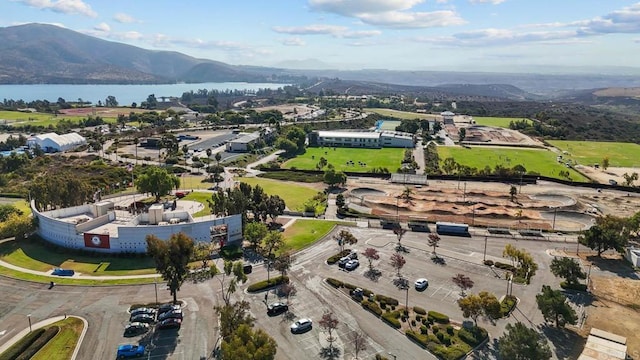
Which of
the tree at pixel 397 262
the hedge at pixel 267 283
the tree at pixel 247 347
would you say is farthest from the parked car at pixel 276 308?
the tree at pixel 397 262

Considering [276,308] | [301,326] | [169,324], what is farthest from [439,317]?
[169,324]

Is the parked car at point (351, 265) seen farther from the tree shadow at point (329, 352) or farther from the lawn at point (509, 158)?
the lawn at point (509, 158)

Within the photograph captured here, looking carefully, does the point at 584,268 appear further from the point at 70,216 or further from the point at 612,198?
the point at 70,216

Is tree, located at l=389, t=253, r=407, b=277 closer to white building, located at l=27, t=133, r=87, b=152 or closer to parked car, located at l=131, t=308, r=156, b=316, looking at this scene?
parked car, located at l=131, t=308, r=156, b=316

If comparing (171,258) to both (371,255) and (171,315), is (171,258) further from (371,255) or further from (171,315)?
(371,255)

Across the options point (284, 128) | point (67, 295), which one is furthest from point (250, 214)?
point (284, 128)

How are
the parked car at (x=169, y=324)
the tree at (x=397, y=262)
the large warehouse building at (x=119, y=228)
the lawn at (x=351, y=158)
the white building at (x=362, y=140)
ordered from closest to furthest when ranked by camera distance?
the parked car at (x=169, y=324) → the tree at (x=397, y=262) → the large warehouse building at (x=119, y=228) → the lawn at (x=351, y=158) → the white building at (x=362, y=140)

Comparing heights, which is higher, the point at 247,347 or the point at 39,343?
the point at 247,347
